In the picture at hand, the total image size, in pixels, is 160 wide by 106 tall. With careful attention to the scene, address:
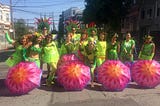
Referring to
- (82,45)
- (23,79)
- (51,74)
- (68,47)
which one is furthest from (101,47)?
(23,79)

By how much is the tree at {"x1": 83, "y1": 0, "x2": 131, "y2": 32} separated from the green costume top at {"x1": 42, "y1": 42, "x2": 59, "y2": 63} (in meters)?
25.2

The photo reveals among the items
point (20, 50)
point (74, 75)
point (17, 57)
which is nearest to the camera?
point (74, 75)

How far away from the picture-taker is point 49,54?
950 cm

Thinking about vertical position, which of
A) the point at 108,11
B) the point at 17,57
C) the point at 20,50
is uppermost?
the point at 108,11

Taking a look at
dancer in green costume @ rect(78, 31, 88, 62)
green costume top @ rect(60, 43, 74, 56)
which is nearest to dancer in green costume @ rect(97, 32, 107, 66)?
dancer in green costume @ rect(78, 31, 88, 62)

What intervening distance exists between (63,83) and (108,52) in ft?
6.87

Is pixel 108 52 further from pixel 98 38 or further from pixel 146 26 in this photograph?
pixel 146 26

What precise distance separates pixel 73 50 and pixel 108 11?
83.1ft

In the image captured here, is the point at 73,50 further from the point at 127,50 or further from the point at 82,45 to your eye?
the point at 127,50

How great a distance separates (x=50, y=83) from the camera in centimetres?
981

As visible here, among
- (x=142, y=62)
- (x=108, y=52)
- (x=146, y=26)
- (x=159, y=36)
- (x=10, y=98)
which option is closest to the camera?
(x=10, y=98)

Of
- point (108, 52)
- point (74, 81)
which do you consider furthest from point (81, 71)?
point (108, 52)

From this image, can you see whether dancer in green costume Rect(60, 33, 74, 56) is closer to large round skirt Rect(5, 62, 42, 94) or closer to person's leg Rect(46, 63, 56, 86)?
person's leg Rect(46, 63, 56, 86)

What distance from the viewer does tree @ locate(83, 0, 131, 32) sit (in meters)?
34.8
